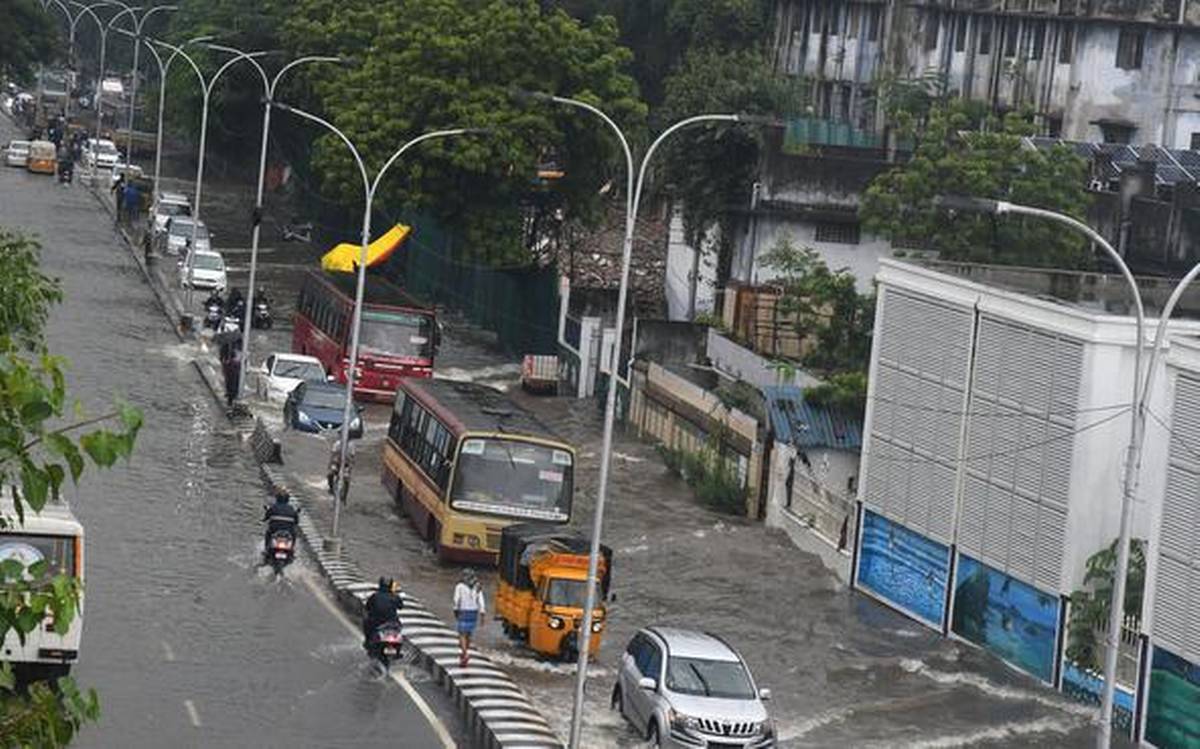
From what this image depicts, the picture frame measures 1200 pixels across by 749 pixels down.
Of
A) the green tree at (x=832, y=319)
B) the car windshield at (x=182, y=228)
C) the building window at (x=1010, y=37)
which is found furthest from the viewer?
the car windshield at (x=182, y=228)

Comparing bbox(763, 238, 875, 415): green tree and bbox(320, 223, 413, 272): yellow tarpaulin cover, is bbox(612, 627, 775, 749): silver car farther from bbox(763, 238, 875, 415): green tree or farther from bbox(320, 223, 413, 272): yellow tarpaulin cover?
bbox(320, 223, 413, 272): yellow tarpaulin cover

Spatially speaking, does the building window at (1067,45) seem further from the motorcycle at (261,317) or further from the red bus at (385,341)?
the red bus at (385,341)

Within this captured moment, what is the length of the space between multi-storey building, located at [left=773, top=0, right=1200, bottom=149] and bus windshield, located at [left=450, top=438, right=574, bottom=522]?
130ft

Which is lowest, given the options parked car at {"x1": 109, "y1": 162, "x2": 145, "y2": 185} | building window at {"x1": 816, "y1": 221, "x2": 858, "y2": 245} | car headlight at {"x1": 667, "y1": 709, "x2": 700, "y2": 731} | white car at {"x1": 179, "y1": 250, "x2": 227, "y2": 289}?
→ car headlight at {"x1": 667, "y1": 709, "x2": 700, "y2": 731}

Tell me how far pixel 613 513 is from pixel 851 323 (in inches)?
301

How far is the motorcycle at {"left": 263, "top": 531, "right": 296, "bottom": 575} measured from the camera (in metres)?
38.2

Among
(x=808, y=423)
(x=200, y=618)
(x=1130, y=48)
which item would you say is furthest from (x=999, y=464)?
(x=1130, y=48)

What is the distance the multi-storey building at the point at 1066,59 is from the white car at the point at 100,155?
109 feet

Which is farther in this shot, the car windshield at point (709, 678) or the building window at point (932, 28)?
the building window at point (932, 28)

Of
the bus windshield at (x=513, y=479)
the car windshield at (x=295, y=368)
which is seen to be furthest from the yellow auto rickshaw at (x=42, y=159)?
the bus windshield at (x=513, y=479)

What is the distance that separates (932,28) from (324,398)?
38408 millimetres

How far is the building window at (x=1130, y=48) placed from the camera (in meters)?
77.5

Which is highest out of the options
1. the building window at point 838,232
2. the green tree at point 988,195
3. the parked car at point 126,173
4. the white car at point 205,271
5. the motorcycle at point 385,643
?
the green tree at point 988,195

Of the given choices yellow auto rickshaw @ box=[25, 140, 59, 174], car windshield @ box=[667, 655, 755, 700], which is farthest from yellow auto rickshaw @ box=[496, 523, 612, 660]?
yellow auto rickshaw @ box=[25, 140, 59, 174]
